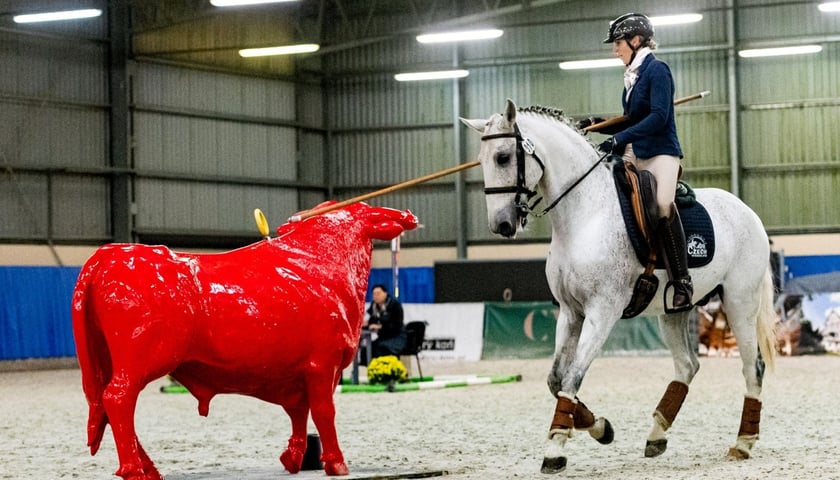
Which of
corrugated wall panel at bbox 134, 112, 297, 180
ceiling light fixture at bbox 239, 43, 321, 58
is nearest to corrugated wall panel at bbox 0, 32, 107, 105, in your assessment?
corrugated wall panel at bbox 134, 112, 297, 180

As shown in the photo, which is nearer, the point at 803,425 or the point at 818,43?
the point at 803,425

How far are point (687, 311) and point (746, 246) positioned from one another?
2.30 feet

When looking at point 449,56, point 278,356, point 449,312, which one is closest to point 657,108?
point 278,356

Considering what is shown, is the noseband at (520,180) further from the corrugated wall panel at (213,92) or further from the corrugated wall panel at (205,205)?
the corrugated wall panel at (213,92)

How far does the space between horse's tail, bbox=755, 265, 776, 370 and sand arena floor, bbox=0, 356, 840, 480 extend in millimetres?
704

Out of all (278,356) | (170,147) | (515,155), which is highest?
(170,147)

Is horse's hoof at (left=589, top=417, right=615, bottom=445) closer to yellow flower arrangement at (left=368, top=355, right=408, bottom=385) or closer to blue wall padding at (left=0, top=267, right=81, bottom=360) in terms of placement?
yellow flower arrangement at (left=368, top=355, right=408, bottom=385)

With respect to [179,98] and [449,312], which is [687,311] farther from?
[179,98]

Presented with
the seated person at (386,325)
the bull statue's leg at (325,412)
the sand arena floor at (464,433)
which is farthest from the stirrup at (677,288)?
the seated person at (386,325)

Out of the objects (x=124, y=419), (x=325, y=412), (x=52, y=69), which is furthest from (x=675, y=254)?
(x=52, y=69)

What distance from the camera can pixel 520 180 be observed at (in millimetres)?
7555

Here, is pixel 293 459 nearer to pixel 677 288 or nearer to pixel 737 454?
pixel 677 288

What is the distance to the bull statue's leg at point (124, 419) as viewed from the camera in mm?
6359

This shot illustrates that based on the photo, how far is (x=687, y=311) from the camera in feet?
28.0
